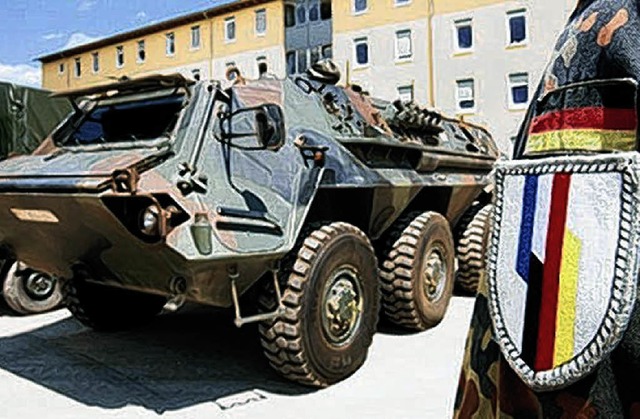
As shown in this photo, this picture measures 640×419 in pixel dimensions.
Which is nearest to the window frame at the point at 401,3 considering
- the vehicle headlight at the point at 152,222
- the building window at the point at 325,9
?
the building window at the point at 325,9

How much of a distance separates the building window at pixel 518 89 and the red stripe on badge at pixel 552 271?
22.8 meters

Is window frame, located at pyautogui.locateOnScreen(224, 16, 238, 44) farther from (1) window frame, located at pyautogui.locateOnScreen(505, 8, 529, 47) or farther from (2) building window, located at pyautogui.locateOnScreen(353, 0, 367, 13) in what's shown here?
(1) window frame, located at pyautogui.locateOnScreen(505, 8, 529, 47)

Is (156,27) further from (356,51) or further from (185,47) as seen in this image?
(356,51)

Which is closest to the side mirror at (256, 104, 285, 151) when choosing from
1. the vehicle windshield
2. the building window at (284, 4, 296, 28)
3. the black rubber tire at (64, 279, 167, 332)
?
the vehicle windshield

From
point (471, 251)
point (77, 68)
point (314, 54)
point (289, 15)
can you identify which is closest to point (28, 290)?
point (471, 251)

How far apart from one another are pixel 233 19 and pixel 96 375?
29.5m

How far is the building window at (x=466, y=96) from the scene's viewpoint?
24031mm

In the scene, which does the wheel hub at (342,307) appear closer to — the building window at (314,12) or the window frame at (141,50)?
the building window at (314,12)

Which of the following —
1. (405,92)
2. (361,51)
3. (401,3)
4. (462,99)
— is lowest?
(462,99)

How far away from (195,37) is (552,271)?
34.9m

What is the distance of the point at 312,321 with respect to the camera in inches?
162

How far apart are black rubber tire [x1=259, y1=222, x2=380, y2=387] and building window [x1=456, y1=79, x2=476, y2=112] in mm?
20406

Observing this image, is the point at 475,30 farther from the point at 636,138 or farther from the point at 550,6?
the point at 636,138

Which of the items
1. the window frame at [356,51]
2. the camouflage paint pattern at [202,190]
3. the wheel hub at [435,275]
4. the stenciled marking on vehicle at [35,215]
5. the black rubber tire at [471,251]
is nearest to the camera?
the camouflage paint pattern at [202,190]
